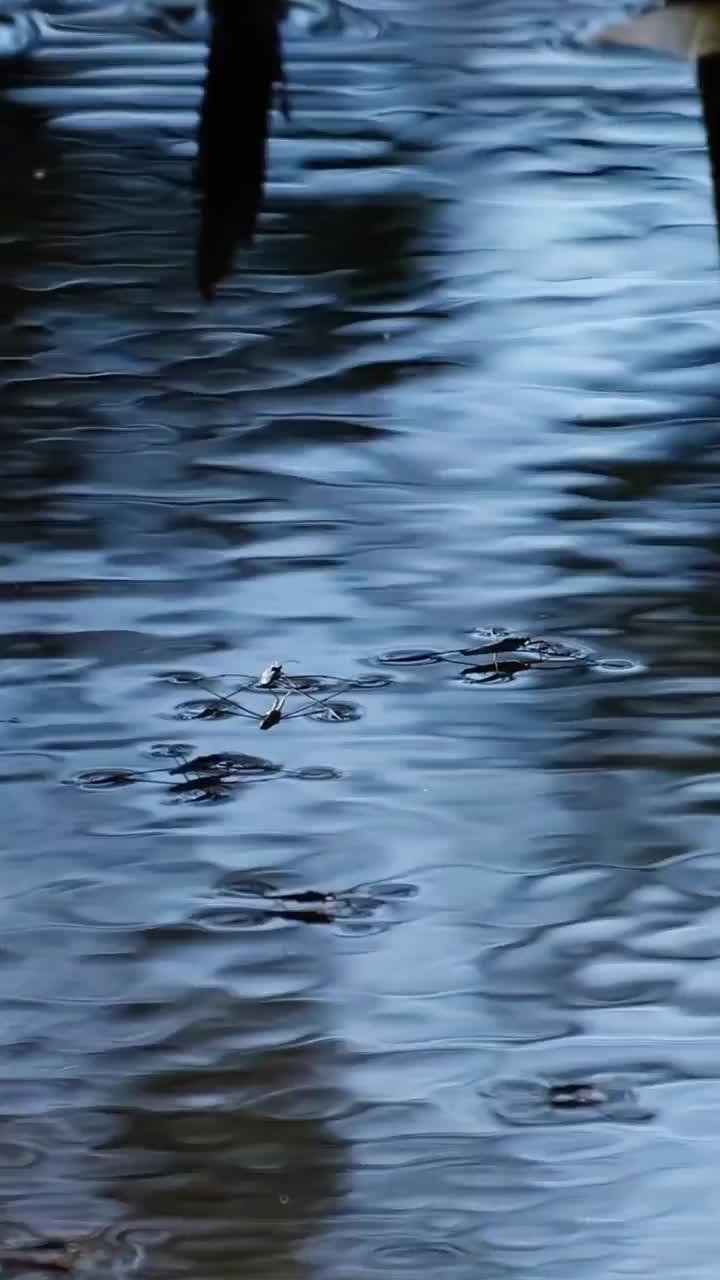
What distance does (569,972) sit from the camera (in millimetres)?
1164

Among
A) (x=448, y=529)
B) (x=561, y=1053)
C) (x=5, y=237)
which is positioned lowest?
(x=561, y=1053)

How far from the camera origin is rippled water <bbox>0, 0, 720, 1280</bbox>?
104cm

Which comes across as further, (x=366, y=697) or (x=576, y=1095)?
(x=366, y=697)

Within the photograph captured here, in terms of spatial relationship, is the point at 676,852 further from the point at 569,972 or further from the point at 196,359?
the point at 196,359

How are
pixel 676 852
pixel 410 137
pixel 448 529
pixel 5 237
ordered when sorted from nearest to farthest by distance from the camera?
pixel 676 852
pixel 448 529
pixel 5 237
pixel 410 137

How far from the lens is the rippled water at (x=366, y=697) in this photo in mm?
1041

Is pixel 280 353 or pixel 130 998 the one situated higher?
pixel 280 353

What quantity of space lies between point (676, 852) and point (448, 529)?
421mm

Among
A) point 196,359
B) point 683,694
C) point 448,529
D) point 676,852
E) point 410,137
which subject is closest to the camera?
point 676,852

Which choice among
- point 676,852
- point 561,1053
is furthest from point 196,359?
point 561,1053

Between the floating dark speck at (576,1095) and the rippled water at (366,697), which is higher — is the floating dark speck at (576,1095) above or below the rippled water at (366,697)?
below

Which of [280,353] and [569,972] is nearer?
[569,972]

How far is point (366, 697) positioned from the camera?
55.4 inches

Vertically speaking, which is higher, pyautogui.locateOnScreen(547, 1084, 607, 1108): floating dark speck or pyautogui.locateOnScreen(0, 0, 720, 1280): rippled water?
pyautogui.locateOnScreen(0, 0, 720, 1280): rippled water
